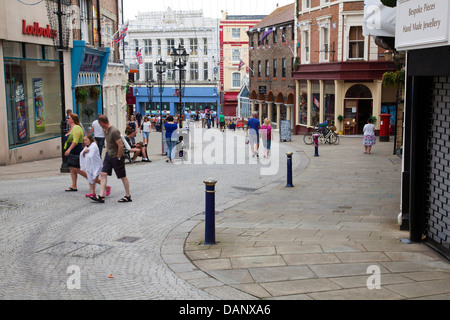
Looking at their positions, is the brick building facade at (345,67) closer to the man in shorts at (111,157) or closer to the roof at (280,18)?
the roof at (280,18)

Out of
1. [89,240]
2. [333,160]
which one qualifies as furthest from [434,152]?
[333,160]

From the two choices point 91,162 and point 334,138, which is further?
point 334,138

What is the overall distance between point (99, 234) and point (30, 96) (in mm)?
13037

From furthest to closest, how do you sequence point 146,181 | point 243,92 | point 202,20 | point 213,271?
point 202,20 < point 243,92 < point 146,181 < point 213,271

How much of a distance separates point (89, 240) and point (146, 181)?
6.21 metres

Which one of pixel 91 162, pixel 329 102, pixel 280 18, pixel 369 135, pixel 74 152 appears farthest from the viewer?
pixel 280 18

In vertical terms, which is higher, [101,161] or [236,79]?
[236,79]

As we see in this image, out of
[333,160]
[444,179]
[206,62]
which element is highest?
[206,62]

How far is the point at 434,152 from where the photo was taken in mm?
7824

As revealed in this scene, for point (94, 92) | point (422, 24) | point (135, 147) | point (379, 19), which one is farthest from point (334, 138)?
point (422, 24)

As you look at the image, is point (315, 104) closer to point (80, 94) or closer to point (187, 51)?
point (80, 94)

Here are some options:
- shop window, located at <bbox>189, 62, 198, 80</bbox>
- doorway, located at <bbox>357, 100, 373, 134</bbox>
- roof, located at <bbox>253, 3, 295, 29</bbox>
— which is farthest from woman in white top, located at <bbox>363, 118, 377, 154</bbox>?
shop window, located at <bbox>189, 62, 198, 80</bbox>

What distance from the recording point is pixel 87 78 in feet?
84.3
